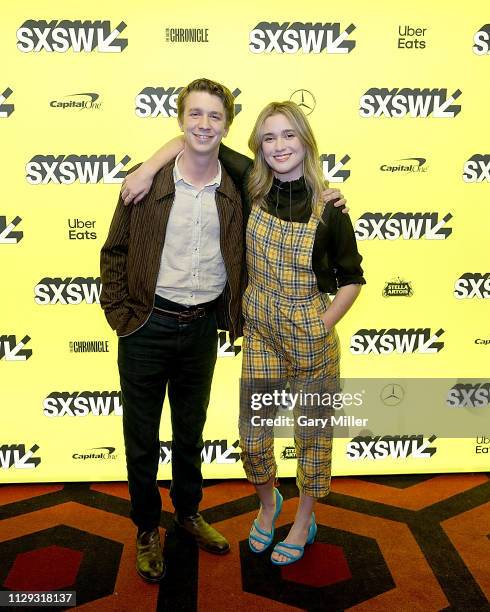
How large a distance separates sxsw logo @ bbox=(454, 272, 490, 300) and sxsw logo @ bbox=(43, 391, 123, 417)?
1769mm

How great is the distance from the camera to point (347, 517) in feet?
9.05

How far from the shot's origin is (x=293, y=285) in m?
2.15

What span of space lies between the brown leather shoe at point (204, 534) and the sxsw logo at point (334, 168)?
164cm

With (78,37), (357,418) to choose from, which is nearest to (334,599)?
(357,418)

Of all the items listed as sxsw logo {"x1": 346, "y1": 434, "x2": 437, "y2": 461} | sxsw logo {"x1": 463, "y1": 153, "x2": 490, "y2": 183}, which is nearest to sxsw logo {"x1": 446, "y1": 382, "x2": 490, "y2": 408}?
sxsw logo {"x1": 346, "y1": 434, "x2": 437, "y2": 461}

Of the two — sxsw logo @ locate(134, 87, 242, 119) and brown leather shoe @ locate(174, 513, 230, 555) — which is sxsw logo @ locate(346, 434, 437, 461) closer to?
brown leather shoe @ locate(174, 513, 230, 555)

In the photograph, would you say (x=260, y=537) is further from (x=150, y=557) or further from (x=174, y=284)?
(x=174, y=284)

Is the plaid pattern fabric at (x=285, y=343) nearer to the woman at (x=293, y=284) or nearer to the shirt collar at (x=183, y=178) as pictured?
the woman at (x=293, y=284)

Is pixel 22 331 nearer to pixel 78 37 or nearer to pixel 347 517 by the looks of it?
pixel 78 37

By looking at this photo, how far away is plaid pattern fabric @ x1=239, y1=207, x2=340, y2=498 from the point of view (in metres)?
2.14

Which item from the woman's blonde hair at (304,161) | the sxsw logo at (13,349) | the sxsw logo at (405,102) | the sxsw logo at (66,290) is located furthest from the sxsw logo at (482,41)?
the sxsw logo at (13,349)

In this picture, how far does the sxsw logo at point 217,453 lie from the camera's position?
10.2 ft

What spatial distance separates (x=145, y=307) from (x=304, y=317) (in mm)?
A: 569

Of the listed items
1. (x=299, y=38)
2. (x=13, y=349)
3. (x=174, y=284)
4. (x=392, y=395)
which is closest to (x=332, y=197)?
(x=174, y=284)
